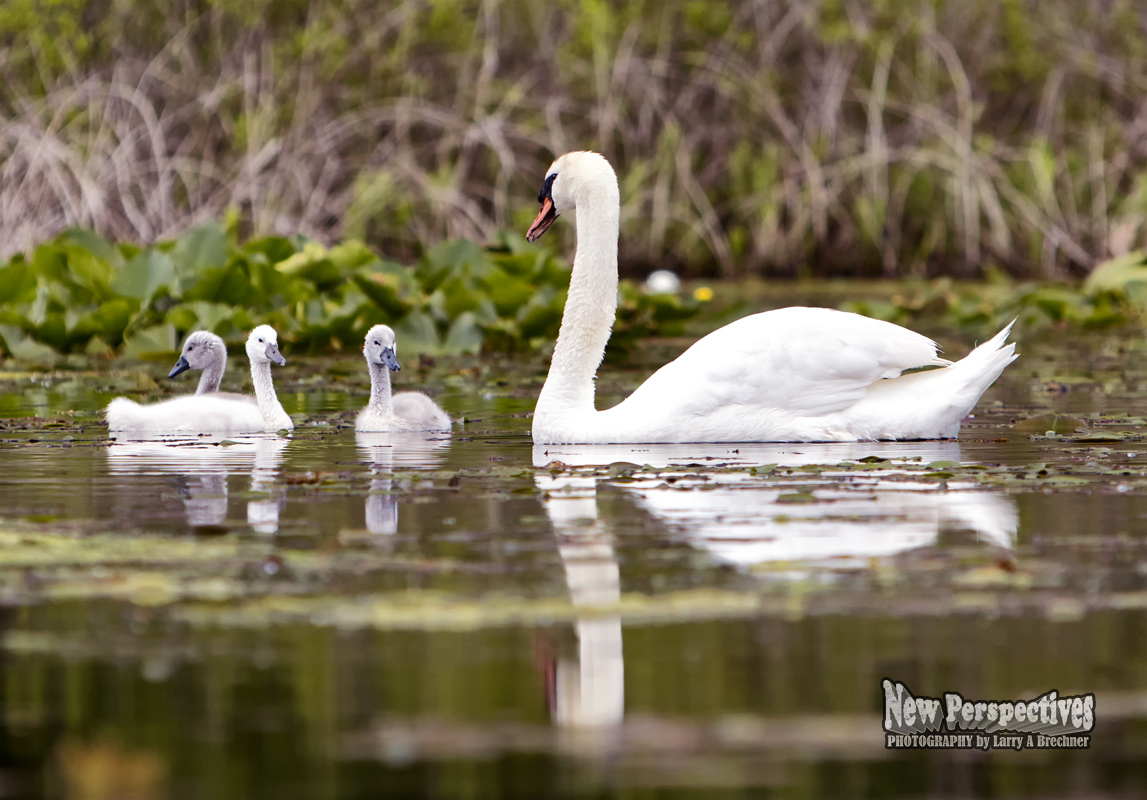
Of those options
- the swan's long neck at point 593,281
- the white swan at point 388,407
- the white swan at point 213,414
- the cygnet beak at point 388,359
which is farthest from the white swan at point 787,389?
the white swan at point 213,414

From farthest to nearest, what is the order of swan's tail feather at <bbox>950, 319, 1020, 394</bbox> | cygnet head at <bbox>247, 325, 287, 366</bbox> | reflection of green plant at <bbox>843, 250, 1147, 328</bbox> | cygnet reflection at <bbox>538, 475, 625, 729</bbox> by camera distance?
1. reflection of green plant at <bbox>843, 250, 1147, 328</bbox>
2. cygnet head at <bbox>247, 325, 287, 366</bbox>
3. swan's tail feather at <bbox>950, 319, 1020, 394</bbox>
4. cygnet reflection at <bbox>538, 475, 625, 729</bbox>

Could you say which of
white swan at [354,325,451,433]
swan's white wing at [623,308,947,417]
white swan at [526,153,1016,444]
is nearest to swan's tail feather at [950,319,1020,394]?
white swan at [526,153,1016,444]

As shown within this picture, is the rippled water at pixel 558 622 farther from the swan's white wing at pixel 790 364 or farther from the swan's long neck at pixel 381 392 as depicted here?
the swan's long neck at pixel 381 392

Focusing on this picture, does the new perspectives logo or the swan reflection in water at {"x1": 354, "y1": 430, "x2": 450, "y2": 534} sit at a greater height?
the swan reflection in water at {"x1": 354, "y1": 430, "x2": 450, "y2": 534}

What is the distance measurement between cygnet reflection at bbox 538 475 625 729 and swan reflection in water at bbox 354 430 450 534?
0.45 metres

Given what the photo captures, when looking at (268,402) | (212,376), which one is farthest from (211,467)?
(212,376)

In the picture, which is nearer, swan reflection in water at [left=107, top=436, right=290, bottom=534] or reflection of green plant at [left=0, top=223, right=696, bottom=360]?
swan reflection in water at [left=107, top=436, right=290, bottom=534]

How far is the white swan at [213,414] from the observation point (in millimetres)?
7633

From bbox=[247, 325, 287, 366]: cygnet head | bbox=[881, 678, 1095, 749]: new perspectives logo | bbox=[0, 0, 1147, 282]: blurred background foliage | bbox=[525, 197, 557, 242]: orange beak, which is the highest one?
bbox=[0, 0, 1147, 282]: blurred background foliage

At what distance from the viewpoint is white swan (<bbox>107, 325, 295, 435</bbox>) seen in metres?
7.63

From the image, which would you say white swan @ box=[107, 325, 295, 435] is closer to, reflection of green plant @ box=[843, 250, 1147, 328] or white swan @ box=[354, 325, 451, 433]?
white swan @ box=[354, 325, 451, 433]

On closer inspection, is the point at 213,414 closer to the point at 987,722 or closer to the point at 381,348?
the point at 381,348

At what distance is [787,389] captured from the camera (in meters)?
7.16

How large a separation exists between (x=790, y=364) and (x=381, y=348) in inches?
68.4
